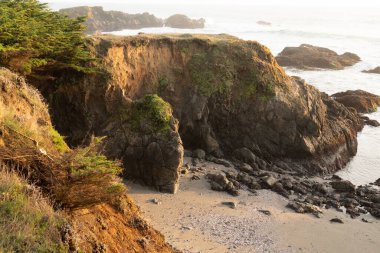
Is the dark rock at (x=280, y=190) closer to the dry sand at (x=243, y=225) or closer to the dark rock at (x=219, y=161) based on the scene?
the dry sand at (x=243, y=225)

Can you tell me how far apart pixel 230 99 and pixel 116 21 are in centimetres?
7264

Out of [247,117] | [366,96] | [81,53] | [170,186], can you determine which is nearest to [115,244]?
[170,186]

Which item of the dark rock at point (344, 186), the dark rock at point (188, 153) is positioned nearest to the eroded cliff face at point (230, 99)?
the dark rock at point (188, 153)

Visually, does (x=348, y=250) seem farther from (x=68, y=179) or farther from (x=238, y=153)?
(x=68, y=179)

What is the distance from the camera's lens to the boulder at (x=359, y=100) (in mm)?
36312

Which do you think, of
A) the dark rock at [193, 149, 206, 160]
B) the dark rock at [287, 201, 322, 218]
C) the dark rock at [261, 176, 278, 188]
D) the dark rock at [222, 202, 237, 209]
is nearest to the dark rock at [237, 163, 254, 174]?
the dark rock at [261, 176, 278, 188]

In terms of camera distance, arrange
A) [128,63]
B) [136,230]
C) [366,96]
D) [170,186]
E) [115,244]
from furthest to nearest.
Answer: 1. [366,96]
2. [128,63]
3. [170,186]
4. [136,230]
5. [115,244]

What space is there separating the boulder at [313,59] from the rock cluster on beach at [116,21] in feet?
139

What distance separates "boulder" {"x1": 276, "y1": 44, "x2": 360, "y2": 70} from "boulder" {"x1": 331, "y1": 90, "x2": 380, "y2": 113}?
1362 cm

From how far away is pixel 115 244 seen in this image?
29.8 feet

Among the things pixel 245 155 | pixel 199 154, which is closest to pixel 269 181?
pixel 245 155

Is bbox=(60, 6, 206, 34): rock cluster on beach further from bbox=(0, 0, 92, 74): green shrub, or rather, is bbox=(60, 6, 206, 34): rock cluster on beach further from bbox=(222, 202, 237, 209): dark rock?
bbox=(222, 202, 237, 209): dark rock

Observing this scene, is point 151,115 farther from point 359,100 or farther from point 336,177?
point 359,100

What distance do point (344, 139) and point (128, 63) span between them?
51.5 ft
